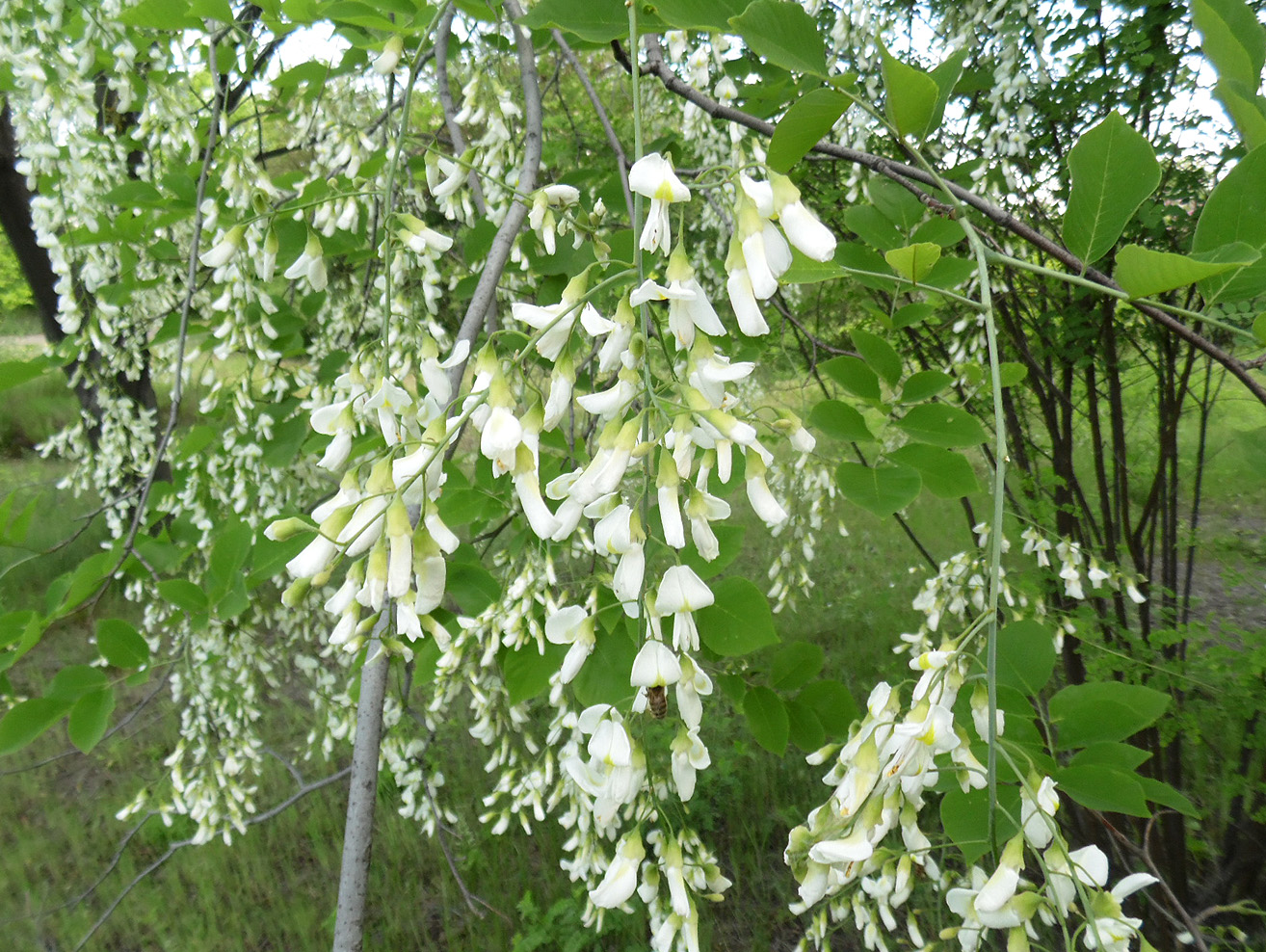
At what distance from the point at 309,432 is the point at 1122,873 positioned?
92.7 inches

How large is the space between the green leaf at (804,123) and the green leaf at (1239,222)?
30cm

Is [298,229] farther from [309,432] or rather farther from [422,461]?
[422,461]

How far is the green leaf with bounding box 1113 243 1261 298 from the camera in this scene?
53 cm

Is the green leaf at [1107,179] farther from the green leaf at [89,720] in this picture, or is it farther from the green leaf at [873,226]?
the green leaf at [89,720]

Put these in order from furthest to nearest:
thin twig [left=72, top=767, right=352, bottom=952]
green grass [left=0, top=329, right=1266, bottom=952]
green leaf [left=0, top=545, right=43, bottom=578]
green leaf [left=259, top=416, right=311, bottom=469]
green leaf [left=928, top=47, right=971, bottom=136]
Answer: green grass [left=0, top=329, right=1266, bottom=952], green leaf [left=259, top=416, right=311, bottom=469], thin twig [left=72, top=767, right=352, bottom=952], green leaf [left=0, top=545, right=43, bottom=578], green leaf [left=928, top=47, right=971, bottom=136]

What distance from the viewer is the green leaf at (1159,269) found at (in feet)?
1.74

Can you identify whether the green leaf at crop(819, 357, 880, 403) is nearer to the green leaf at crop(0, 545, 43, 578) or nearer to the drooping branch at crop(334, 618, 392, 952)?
the drooping branch at crop(334, 618, 392, 952)

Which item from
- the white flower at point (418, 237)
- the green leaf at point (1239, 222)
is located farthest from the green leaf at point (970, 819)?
the white flower at point (418, 237)

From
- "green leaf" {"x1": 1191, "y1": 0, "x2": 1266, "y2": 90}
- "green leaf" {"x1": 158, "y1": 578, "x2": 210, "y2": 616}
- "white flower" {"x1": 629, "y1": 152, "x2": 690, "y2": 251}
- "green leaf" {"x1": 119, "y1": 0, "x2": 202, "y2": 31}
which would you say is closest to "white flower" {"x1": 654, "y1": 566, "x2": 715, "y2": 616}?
"white flower" {"x1": 629, "y1": 152, "x2": 690, "y2": 251}

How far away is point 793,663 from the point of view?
112cm

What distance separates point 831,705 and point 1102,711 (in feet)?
1.15

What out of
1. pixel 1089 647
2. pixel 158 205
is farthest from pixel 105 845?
pixel 1089 647

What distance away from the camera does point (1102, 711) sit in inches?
33.5

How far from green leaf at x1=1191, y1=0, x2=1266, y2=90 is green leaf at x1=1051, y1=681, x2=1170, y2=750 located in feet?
1.98
